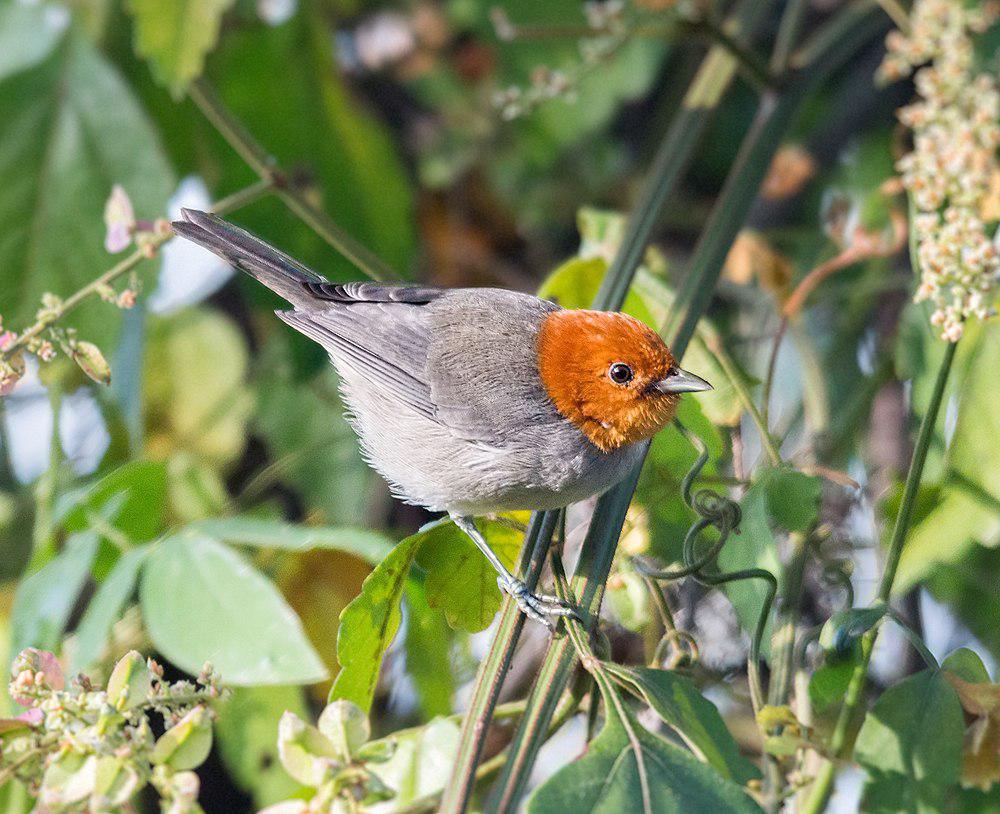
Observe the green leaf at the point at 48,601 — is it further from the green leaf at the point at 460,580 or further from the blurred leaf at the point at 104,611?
the green leaf at the point at 460,580

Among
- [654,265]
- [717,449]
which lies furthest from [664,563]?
[654,265]

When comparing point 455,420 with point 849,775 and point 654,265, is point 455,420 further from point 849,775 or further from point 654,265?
point 849,775

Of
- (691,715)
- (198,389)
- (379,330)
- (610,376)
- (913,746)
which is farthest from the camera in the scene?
(198,389)

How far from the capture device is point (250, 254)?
6.34 feet

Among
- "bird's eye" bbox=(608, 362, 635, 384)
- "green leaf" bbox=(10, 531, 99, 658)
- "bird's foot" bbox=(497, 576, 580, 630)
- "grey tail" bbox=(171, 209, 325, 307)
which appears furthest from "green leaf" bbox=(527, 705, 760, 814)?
"grey tail" bbox=(171, 209, 325, 307)

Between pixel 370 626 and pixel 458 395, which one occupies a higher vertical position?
pixel 458 395

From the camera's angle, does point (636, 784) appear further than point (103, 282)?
No

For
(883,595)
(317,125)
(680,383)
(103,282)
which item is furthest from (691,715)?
(317,125)

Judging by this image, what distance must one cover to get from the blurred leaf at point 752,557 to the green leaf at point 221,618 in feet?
1.88

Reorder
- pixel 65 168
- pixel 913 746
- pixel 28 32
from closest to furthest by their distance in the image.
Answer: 1. pixel 913 746
2. pixel 65 168
3. pixel 28 32

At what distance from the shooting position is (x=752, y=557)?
1552 millimetres

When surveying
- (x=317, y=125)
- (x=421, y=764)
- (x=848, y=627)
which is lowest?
(x=421, y=764)

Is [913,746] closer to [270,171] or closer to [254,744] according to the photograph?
[254,744]

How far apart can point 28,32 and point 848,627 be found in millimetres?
2232
